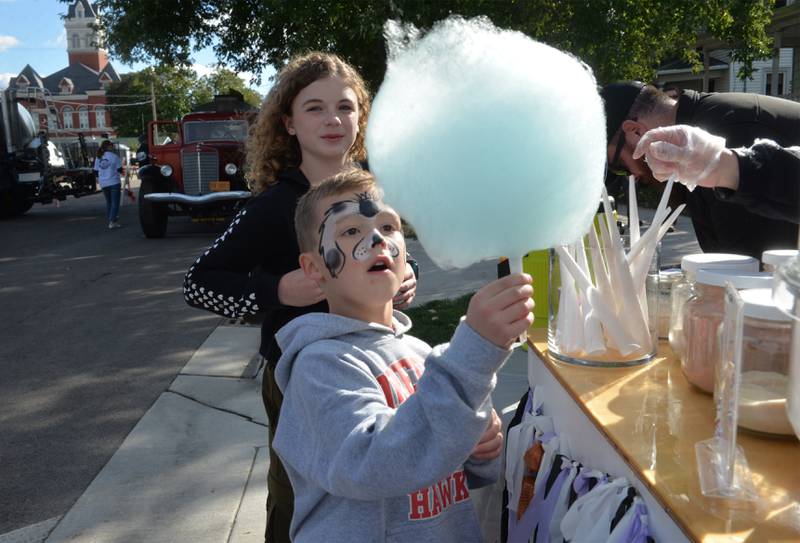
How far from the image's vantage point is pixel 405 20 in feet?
33.8

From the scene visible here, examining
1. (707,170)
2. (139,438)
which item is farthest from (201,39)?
(707,170)

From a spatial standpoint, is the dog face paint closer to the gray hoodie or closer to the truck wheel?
the gray hoodie

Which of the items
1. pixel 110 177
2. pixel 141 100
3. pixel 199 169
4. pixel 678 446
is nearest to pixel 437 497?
pixel 678 446

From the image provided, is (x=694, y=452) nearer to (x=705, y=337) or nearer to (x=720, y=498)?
(x=720, y=498)

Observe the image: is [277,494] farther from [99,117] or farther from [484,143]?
[99,117]

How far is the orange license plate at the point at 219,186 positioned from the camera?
1252 centimetres

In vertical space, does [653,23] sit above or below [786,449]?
above

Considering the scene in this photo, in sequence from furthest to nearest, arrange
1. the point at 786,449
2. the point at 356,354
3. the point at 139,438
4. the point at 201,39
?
the point at 201,39 → the point at 139,438 → the point at 356,354 → the point at 786,449

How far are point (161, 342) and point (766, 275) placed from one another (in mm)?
5318

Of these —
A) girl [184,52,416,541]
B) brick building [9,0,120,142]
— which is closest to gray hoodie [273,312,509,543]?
girl [184,52,416,541]

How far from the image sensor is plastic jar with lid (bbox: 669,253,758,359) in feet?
5.51

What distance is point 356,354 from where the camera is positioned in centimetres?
149

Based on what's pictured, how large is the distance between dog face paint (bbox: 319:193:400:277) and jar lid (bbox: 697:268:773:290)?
0.69m

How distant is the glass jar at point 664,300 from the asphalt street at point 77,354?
279cm
